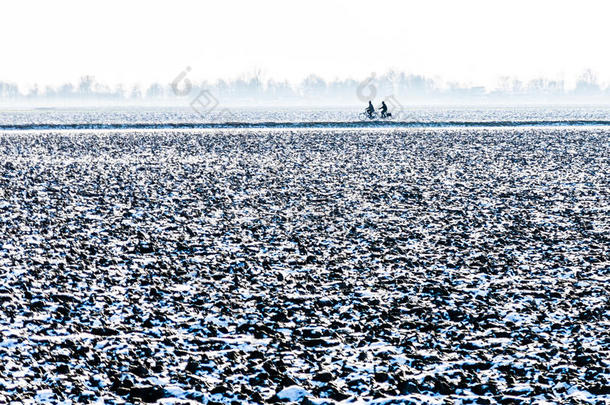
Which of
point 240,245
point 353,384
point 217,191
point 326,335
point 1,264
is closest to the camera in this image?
point 353,384

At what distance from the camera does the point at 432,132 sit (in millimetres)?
46719

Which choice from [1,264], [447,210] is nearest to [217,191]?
[447,210]

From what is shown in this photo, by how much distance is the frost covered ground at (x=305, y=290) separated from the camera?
6691 millimetres

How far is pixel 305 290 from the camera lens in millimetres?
9727

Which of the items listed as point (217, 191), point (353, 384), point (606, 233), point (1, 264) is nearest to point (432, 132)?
point (217, 191)

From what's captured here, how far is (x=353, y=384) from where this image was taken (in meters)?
6.57

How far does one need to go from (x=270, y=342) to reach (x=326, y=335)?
690 mm

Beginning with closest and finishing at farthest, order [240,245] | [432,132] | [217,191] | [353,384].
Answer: [353,384], [240,245], [217,191], [432,132]

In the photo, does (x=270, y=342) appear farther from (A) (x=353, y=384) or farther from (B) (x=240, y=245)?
(B) (x=240, y=245)

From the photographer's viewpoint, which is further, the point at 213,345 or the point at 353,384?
the point at 213,345

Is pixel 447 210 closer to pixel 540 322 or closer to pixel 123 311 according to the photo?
pixel 540 322

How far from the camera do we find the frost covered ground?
22.0 ft

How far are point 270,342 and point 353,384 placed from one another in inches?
57.1

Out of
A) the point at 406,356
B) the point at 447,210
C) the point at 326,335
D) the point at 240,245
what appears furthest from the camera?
the point at 447,210
